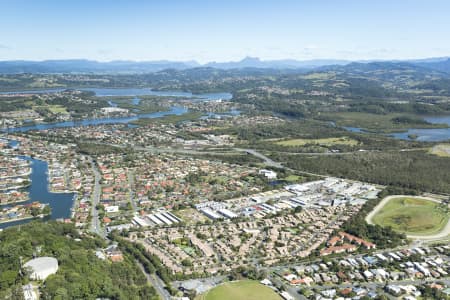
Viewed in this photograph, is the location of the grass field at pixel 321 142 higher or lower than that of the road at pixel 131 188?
lower

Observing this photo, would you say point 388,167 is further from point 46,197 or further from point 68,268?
point 68,268

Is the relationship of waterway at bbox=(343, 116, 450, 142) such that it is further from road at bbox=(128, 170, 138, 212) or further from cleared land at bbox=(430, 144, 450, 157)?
road at bbox=(128, 170, 138, 212)

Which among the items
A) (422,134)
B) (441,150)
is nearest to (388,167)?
(441,150)

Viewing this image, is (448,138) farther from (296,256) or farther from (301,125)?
(296,256)

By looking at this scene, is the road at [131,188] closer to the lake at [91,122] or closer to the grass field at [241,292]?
the grass field at [241,292]

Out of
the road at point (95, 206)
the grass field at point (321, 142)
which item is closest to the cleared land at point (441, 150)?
the grass field at point (321, 142)

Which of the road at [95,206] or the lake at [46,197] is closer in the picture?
the road at [95,206]

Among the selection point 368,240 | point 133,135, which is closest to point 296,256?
point 368,240
